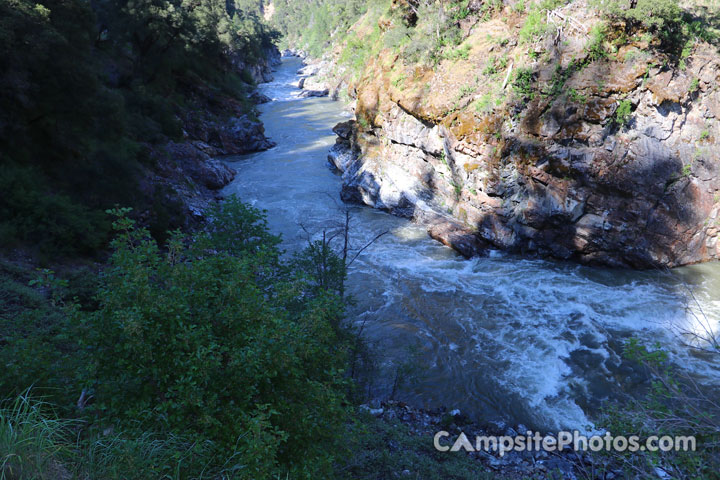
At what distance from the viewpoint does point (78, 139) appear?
43.9 feet

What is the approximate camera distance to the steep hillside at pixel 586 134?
14.0m

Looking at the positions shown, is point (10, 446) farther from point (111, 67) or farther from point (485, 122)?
point (111, 67)

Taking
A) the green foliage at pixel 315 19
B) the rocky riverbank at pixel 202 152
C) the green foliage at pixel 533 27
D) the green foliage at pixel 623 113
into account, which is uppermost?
the green foliage at pixel 315 19

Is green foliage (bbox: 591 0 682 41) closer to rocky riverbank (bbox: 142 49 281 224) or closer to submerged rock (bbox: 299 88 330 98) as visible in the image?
rocky riverbank (bbox: 142 49 281 224)

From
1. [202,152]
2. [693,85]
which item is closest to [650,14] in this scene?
[693,85]

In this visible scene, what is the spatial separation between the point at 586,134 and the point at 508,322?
7490mm

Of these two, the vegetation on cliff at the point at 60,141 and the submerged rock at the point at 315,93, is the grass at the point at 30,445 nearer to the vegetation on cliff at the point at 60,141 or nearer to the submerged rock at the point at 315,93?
the vegetation on cliff at the point at 60,141

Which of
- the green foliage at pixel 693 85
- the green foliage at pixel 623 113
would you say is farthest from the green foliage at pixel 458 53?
the green foliage at pixel 693 85

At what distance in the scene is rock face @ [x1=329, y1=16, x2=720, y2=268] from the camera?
1405 centimetres

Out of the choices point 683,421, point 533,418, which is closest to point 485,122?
point 533,418

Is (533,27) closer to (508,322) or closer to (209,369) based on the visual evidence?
(508,322)

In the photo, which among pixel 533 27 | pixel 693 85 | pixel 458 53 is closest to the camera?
pixel 693 85

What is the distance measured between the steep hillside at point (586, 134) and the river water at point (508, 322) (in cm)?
125

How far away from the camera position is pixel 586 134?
1429cm
